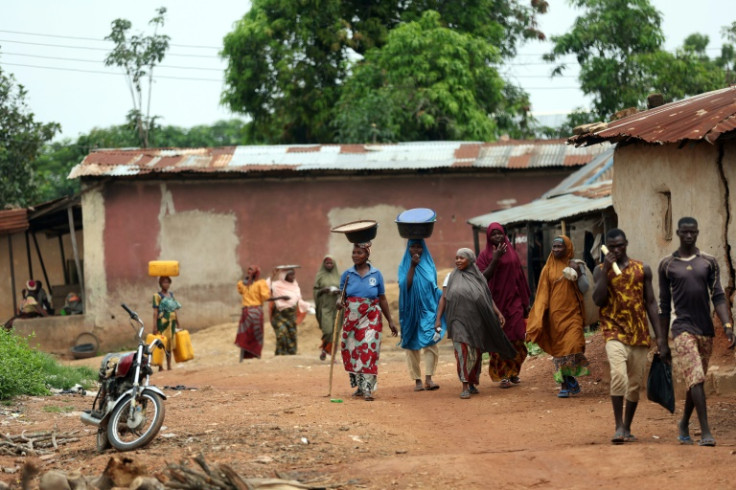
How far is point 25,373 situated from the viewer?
12555 millimetres

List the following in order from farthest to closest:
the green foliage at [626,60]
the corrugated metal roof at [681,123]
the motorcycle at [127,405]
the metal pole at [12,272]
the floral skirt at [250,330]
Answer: the green foliage at [626,60] → the metal pole at [12,272] → the floral skirt at [250,330] → the corrugated metal roof at [681,123] → the motorcycle at [127,405]

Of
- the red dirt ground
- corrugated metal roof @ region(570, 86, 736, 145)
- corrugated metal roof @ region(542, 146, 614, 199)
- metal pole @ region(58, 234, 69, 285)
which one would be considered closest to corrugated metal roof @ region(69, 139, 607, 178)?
corrugated metal roof @ region(542, 146, 614, 199)

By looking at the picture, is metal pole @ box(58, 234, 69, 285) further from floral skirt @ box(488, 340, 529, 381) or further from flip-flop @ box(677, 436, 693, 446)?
flip-flop @ box(677, 436, 693, 446)

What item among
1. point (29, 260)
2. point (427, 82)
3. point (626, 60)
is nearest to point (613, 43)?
point (626, 60)

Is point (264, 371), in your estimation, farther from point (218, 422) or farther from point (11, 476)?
A: point (11, 476)

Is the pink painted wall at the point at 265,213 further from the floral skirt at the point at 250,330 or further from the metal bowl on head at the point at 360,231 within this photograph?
the metal bowl on head at the point at 360,231

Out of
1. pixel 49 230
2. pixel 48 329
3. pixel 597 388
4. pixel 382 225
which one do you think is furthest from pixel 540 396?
pixel 49 230

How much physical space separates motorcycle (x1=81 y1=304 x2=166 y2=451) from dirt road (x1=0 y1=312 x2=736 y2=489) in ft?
0.55


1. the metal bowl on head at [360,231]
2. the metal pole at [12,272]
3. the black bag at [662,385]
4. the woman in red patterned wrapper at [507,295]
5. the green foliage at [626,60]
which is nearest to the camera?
the black bag at [662,385]

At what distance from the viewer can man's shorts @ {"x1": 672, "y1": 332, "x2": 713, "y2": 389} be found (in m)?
7.77

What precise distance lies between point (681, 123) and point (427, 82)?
22.8m

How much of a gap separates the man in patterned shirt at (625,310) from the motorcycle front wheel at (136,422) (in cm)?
343

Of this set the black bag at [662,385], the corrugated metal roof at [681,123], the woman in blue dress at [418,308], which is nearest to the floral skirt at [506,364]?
the woman in blue dress at [418,308]

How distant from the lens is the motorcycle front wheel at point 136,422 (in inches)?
325
